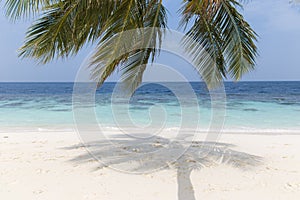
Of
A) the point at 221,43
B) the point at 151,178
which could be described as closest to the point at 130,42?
the point at 221,43

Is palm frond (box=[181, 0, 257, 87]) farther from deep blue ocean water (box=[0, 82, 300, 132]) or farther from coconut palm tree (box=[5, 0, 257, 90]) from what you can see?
deep blue ocean water (box=[0, 82, 300, 132])

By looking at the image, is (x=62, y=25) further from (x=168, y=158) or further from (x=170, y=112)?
(x=170, y=112)

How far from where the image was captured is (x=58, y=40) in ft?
11.7

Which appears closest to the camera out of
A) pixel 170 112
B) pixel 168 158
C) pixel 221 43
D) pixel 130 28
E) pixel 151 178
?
pixel 130 28

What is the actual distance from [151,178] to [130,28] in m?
2.06

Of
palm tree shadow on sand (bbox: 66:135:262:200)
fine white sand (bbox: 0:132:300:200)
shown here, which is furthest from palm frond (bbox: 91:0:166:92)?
fine white sand (bbox: 0:132:300:200)

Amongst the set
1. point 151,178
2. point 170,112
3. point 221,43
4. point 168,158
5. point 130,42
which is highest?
point 221,43

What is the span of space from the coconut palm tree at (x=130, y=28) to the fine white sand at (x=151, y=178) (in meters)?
1.40

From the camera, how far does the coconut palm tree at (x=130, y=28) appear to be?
334cm

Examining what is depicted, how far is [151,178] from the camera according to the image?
3971mm

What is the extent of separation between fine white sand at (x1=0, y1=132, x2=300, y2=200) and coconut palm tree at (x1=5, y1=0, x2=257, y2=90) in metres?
1.40

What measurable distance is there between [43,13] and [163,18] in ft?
5.78

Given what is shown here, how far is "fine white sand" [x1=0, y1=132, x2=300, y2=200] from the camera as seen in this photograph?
3459 millimetres

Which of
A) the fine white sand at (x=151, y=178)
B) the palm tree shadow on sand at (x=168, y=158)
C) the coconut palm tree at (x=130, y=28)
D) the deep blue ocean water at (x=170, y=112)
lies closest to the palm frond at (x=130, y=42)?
the coconut palm tree at (x=130, y=28)
